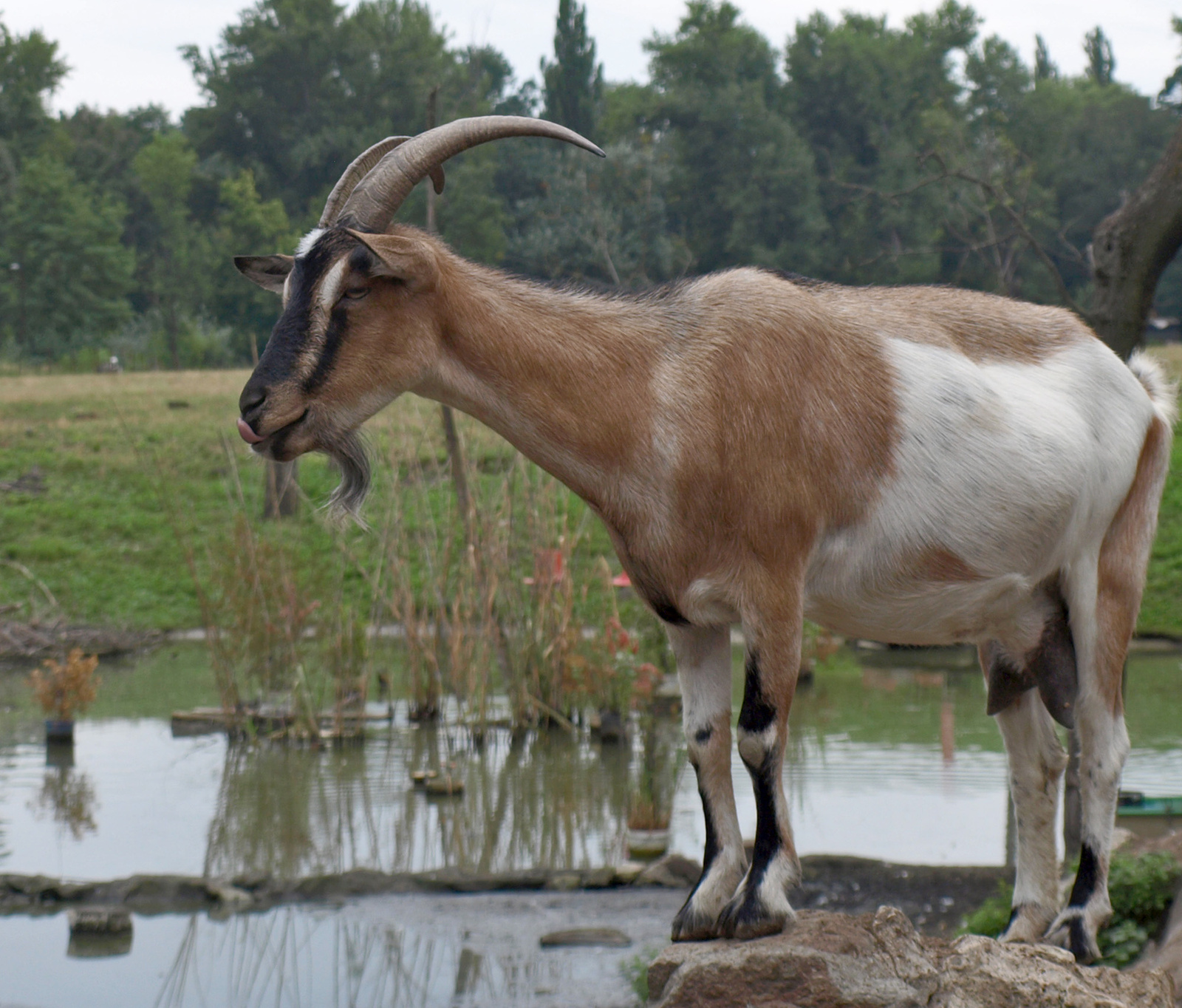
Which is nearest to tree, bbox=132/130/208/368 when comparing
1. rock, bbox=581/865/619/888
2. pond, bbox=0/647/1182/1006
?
pond, bbox=0/647/1182/1006

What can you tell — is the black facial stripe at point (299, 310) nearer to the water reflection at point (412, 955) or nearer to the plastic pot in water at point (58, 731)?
the water reflection at point (412, 955)

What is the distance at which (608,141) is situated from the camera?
132ft

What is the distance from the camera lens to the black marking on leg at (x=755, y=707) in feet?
9.23

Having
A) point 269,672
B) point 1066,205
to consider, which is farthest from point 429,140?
point 1066,205

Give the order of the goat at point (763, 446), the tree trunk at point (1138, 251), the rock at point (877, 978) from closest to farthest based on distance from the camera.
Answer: the goat at point (763, 446) → the rock at point (877, 978) → the tree trunk at point (1138, 251)

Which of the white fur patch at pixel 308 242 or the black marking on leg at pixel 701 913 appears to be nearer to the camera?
the white fur patch at pixel 308 242

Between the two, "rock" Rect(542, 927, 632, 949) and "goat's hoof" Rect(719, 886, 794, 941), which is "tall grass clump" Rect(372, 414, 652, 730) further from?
"goat's hoof" Rect(719, 886, 794, 941)

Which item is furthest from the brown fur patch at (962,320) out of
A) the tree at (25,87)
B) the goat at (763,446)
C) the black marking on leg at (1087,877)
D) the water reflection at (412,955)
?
the tree at (25,87)

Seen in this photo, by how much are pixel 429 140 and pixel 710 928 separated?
1.74 m

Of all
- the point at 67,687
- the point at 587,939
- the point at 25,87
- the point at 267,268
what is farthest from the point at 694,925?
the point at 25,87

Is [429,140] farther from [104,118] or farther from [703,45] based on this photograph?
[104,118]

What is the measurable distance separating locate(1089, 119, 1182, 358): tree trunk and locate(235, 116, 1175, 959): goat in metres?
2.13

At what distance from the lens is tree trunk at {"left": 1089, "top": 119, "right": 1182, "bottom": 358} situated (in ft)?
16.8

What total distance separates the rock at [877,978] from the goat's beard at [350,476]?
3.96ft
